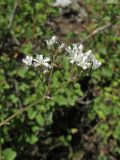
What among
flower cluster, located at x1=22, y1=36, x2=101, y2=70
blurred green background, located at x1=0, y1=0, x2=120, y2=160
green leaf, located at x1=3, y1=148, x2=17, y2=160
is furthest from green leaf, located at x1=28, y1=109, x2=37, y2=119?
flower cluster, located at x1=22, y1=36, x2=101, y2=70

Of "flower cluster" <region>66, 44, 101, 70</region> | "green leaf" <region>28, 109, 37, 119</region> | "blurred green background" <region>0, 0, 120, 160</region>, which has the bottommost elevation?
"flower cluster" <region>66, 44, 101, 70</region>

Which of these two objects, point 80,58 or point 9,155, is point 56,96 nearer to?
point 9,155

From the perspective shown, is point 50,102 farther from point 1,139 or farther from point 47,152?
point 47,152

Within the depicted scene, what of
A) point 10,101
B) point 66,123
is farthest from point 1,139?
point 66,123

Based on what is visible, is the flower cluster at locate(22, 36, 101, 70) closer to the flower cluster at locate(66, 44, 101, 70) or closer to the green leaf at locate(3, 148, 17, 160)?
the flower cluster at locate(66, 44, 101, 70)

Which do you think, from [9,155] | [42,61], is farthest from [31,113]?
[42,61]

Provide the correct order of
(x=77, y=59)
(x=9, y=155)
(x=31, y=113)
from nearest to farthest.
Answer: (x=77, y=59)
(x=9, y=155)
(x=31, y=113)

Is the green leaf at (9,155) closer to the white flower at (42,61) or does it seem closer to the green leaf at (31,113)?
the green leaf at (31,113)

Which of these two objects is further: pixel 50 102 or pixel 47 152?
pixel 47 152
